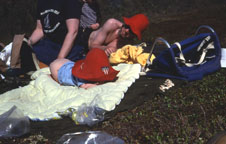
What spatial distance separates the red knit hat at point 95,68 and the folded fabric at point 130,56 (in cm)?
89

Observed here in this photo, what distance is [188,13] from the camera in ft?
37.3

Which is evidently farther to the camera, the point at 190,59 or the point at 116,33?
the point at 116,33

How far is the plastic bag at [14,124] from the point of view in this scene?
2.80 meters

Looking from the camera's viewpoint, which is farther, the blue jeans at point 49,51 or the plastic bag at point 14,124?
the blue jeans at point 49,51

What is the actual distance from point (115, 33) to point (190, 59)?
1706 millimetres

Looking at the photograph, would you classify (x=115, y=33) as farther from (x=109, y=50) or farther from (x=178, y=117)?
(x=178, y=117)

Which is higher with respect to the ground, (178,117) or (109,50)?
(109,50)

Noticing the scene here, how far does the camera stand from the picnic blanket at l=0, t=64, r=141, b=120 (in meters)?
3.22

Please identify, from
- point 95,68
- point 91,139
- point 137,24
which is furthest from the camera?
point 137,24

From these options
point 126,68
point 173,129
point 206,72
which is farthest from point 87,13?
point 173,129

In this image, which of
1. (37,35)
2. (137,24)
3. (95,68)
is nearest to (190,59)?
(137,24)

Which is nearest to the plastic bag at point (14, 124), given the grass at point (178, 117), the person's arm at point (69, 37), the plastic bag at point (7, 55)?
the grass at point (178, 117)

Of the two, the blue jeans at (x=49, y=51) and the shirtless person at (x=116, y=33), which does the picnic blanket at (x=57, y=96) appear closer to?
the blue jeans at (x=49, y=51)

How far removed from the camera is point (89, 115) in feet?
9.68
